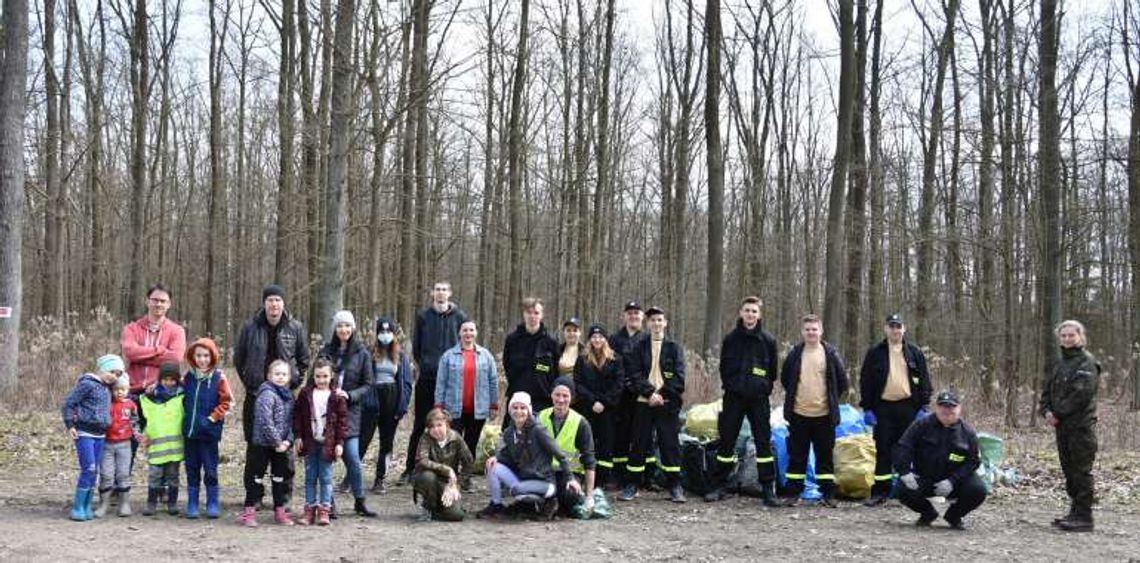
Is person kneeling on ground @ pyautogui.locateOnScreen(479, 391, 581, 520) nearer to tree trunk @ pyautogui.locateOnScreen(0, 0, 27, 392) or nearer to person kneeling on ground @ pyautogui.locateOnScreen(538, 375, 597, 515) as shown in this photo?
person kneeling on ground @ pyautogui.locateOnScreen(538, 375, 597, 515)

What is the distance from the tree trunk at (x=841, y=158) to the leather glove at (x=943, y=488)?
6951 mm

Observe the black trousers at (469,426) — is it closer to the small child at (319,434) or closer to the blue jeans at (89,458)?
the small child at (319,434)

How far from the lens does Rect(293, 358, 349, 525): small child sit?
697cm

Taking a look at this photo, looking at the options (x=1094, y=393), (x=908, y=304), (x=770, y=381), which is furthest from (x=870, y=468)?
(x=908, y=304)

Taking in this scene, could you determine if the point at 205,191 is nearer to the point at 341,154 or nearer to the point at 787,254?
the point at 787,254

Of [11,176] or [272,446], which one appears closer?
[272,446]

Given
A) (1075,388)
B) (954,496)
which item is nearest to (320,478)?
(954,496)

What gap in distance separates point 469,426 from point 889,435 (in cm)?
385

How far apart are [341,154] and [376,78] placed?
975mm

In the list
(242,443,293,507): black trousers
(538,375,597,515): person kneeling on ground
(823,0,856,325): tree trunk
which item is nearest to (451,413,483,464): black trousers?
(538,375,597,515): person kneeling on ground

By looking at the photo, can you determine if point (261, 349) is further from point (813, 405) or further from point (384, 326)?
point (813, 405)

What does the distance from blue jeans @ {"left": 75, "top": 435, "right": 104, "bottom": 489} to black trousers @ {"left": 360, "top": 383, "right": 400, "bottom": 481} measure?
2.07 meters

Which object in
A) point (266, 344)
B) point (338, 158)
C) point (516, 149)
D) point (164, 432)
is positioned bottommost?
point (164, 432)

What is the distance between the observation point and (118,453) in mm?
6930
